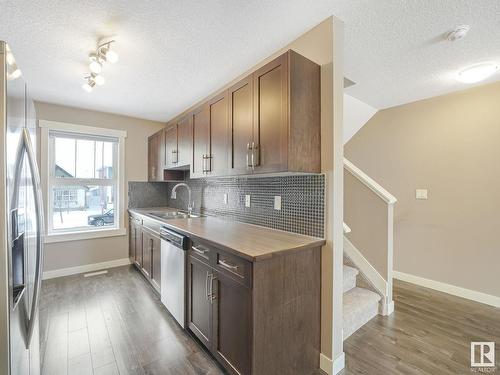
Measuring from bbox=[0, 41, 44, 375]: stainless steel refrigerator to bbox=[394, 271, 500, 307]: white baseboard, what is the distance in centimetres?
389

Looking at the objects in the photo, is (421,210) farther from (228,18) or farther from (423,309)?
(228,18)

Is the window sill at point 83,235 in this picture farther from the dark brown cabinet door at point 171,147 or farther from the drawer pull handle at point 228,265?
the drawer pull handle at point 228,265

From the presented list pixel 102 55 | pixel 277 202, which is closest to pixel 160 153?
pixel 102 55

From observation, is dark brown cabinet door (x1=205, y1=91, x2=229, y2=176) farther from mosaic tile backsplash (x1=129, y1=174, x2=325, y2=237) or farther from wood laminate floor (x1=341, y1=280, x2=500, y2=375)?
wood laminate floor (x1=341, y1=280, x2=500, y2=375)

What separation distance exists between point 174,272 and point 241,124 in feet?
4.82

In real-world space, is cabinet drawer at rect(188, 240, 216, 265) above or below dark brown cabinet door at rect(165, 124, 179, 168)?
below

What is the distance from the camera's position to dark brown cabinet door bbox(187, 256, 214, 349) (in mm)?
1711

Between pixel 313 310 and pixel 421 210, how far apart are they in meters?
2.49

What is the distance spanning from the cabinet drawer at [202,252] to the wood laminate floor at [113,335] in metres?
0.73

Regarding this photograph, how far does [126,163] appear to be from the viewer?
3.92m

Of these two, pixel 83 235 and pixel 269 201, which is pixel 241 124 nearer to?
pixel 269 201

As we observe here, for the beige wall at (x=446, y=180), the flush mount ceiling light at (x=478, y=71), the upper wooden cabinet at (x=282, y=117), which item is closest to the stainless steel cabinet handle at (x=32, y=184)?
the upper wooden cabinet at (x=282, y=117)

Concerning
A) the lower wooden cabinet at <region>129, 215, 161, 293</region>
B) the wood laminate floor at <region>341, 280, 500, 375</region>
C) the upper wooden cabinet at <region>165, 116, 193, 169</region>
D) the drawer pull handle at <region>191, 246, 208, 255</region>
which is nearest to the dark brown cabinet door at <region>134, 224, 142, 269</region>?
the lower wooden cabinet at <region>129, 215, 161, 293</region>

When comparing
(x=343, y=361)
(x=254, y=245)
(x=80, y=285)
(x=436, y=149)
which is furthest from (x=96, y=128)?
(x=436, y=149)
